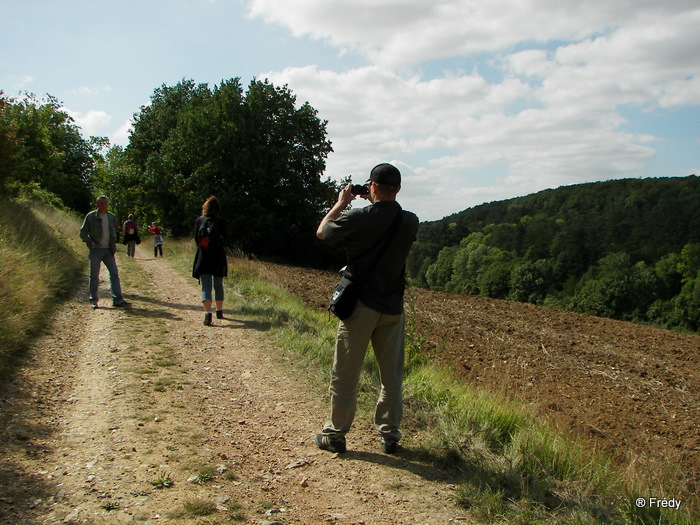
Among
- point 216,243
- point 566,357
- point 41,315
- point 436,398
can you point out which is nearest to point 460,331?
point 566,357

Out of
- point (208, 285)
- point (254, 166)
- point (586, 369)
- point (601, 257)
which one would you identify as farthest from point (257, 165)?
point (601, 257)

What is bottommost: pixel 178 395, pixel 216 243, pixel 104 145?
pixel 178 395

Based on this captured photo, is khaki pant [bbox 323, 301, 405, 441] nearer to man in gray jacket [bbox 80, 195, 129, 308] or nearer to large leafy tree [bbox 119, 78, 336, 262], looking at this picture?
man in gray jacket [bbox 80, 195, 129, 308]

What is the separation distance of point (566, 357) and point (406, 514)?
924cm

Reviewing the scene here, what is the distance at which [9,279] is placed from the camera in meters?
7.30

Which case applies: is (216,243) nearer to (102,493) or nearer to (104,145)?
(102,493)

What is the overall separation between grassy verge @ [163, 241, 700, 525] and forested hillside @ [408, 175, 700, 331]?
3680 cm

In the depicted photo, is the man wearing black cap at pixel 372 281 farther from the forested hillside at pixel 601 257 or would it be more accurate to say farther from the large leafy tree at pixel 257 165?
the forested hillside at pixel 601 257

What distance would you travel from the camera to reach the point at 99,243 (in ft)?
30.1

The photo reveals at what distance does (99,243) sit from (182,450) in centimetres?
630

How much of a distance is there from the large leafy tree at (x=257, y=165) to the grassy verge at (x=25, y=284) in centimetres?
1412

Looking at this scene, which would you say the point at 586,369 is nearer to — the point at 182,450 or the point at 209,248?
the point at 209,248

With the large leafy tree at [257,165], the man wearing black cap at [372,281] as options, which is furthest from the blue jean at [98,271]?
the large leafy tree at [257,165]

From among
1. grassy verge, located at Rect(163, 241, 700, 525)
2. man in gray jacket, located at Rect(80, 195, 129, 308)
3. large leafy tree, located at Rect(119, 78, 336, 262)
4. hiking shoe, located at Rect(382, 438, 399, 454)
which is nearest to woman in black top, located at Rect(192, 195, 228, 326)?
man in gray jacket, located at Rect(80, 195, 129, 308)
